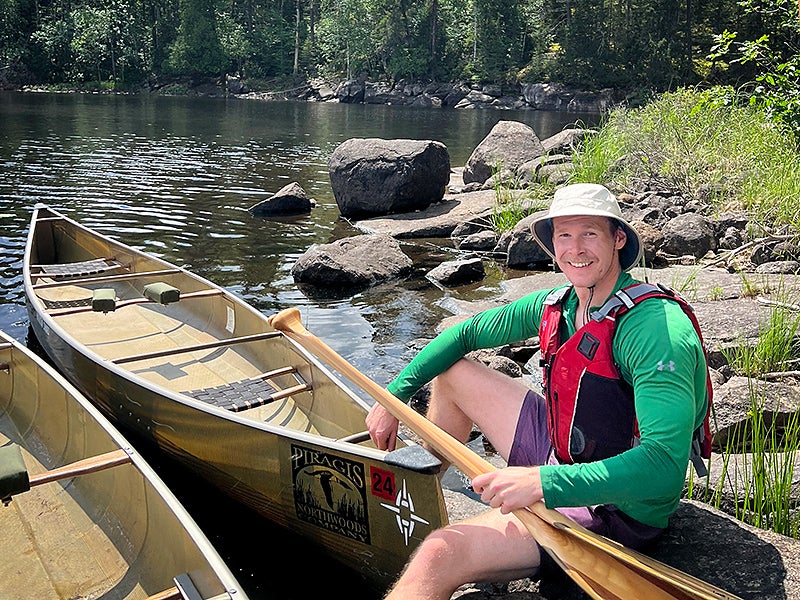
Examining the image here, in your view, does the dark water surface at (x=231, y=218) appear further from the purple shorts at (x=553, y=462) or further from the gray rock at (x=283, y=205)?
the purple shorts at (x=553, y=462)

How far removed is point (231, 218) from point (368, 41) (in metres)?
47.5

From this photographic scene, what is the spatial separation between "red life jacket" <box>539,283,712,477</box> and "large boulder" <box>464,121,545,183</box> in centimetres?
1352

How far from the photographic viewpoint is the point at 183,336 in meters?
7.22

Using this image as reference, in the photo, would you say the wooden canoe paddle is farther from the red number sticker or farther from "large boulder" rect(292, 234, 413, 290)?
"large boulder" rect(292, 234, 413, 290)

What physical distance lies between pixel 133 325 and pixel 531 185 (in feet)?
25.0

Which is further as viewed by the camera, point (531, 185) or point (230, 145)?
point (230, 145)

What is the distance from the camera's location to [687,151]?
11.8 m

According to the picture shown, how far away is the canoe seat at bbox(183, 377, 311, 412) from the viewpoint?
516 centimetres

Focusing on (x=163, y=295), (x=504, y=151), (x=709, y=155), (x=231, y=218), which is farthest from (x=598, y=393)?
(x=504, y=151)

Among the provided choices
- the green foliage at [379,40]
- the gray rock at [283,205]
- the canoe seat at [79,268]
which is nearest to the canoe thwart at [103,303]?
the canoe seat at [79,268]

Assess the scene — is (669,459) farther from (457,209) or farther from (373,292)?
(457,209)

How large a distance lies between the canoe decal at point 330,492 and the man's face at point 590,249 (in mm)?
1318

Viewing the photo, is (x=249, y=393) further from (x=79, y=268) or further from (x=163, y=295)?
(x=79, y=268)

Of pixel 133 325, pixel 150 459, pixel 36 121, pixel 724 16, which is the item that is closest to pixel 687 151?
pixel 133 325
